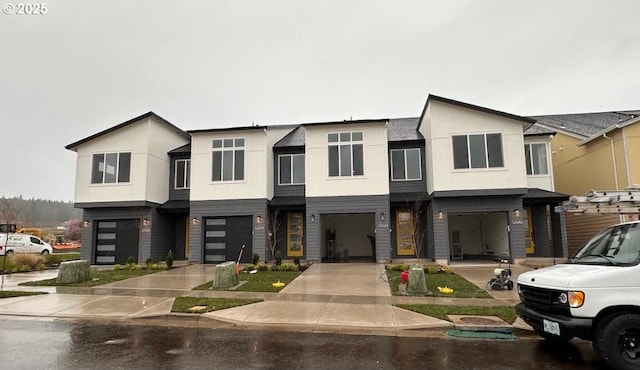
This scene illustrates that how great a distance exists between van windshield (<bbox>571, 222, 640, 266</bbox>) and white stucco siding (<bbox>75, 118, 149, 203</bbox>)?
18235 millimetres

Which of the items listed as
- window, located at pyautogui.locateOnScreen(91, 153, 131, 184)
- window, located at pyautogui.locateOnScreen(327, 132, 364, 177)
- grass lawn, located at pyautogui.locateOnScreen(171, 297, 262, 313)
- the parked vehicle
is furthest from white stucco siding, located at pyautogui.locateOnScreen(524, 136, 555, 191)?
window, located at pyautogui.locateOnScreen(91, 153, 131, 184)

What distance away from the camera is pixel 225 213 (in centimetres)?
1820

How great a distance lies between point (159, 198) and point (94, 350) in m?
15.0

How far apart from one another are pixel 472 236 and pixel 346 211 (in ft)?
30.1

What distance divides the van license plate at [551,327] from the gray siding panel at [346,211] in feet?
39.3

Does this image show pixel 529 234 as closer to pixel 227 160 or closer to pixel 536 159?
pixel 536 159

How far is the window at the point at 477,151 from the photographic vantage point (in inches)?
653

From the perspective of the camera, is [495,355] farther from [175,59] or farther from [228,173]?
[175,59]

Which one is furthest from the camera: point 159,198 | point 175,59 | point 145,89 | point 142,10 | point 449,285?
point 145,89

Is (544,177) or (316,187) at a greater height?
(544,177)

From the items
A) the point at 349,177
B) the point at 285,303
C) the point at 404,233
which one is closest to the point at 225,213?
the point at 349,177

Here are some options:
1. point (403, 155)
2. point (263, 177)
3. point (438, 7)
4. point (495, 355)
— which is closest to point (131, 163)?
point (263, 177)

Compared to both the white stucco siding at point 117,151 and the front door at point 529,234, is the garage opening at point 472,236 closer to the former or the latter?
the front door at point 529,234

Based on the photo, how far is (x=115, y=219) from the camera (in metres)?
19.0
